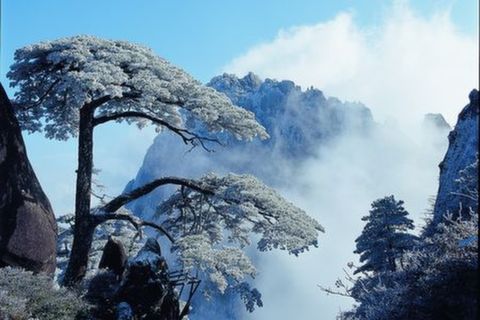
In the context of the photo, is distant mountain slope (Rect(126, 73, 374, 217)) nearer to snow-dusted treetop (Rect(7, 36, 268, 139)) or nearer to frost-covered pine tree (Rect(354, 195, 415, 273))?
frost-covered pine tree (Rect(354, 195, 415, 273))

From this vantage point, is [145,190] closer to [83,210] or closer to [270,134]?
[83,210]

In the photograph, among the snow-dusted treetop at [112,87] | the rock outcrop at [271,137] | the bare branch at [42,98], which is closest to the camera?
the snow-dusted treetop at [112,87]

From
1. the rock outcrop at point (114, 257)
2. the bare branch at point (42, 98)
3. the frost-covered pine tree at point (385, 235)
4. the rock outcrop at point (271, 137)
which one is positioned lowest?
the rock outcrop at point (114, 257)

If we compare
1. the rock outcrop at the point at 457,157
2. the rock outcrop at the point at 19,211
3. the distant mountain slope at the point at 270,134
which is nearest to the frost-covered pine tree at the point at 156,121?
the rock outcrop at the point at 19,211

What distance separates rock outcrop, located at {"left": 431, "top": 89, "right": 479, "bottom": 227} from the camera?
54.4 feet

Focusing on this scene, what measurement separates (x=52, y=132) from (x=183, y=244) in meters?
6.87

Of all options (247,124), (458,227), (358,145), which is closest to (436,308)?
(458,227)

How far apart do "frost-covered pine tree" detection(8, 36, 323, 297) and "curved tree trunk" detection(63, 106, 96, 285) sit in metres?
0.03

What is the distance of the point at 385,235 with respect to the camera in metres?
20.9

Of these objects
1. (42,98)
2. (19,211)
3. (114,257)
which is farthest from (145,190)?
(42,98)

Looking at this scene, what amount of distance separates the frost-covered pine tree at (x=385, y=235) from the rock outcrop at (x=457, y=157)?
2.65m

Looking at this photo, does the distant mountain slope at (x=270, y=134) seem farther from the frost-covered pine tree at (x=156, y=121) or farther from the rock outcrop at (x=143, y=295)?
the rock outcrop at (x=143, y=295)

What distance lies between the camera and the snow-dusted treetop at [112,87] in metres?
11.7

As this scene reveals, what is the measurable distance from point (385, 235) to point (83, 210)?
12.8m
